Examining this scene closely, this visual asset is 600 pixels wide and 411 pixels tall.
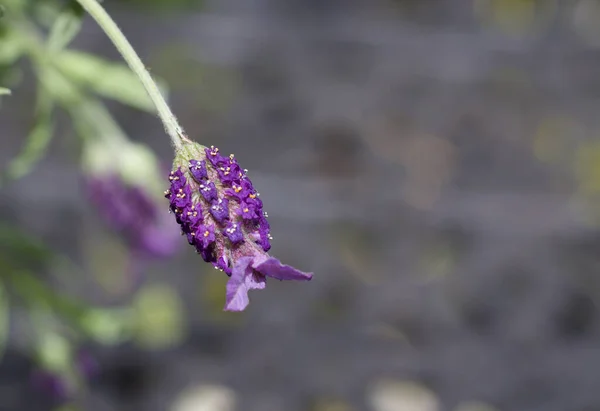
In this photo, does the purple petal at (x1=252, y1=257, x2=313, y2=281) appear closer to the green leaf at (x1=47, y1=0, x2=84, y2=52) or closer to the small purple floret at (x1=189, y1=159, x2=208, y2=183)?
the small purple floret at (x1=189, y1=159, x2=208, y2=183)

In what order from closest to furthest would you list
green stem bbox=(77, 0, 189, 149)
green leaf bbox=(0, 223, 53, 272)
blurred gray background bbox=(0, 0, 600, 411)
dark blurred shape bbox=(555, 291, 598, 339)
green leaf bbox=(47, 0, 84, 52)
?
green stem bbox=(77, 0, 189, 149) < green leaf bbox=(47, 0, 84, 52) < green leaf bbox=(0, 223, 53, 272) < blurred gray background bbox=(0, 0, 600, 411) < dark blurred shape bbox=(555, 291, 598, 339)

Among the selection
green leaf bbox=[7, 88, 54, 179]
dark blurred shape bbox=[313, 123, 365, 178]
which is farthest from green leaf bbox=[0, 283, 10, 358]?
dark blurred shape bbox=[313, 123, 365, 178]

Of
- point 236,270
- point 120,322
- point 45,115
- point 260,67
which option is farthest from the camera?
point 260,67

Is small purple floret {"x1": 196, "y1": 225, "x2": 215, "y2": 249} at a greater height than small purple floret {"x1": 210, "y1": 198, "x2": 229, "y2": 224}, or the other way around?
small purple floret {"x1": 210, "y1": 198, "x2": 229, "y2": 224}

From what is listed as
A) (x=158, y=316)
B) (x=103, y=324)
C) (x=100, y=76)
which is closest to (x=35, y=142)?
(x=100, y=76)

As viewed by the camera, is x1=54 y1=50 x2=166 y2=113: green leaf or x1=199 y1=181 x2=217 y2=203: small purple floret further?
x1=54 y1=50 x2=166 y2=113: green leaf

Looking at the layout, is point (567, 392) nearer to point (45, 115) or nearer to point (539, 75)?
point (539, 75)

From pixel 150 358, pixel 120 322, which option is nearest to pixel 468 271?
pixel 150 358

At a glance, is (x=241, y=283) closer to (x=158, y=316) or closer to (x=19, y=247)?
(x=19, y=247)
